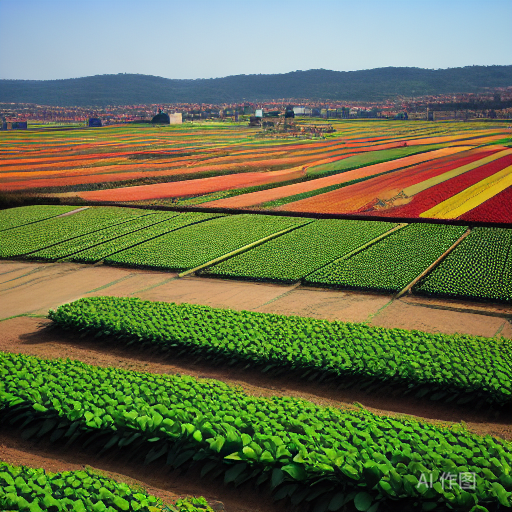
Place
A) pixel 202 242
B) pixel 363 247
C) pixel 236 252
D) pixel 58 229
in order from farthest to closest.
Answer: pixel 58 229, pixel 202 242, pixel 236 252, pixel 363 247

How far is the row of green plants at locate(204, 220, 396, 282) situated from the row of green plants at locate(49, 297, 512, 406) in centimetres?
499

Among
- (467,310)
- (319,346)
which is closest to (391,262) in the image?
(467,310)

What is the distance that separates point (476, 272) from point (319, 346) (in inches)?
356

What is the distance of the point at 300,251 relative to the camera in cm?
2348

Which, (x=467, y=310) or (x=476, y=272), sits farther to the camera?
(x=476, y=272)

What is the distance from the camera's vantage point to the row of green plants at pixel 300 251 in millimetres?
21078

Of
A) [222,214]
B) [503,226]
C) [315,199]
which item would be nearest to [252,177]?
[315,199]

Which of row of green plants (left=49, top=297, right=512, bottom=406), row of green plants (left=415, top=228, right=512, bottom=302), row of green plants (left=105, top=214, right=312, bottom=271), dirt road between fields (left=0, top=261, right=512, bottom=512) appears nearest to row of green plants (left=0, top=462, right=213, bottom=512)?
dirt road between fields (left=0, top=261, right=512, bottom=512)

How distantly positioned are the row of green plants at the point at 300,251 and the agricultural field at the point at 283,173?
4.25 metres

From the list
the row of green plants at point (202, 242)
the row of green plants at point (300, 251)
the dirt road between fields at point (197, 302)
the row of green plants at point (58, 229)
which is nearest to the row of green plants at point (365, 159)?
the row of green plants at point (202, 242)

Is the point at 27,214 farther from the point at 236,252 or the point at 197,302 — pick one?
the point at 197,302

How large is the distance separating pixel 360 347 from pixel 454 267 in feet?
29.0

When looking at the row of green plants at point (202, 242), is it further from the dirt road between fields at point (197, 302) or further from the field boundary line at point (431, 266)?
the field boundary line at point (431, 266)

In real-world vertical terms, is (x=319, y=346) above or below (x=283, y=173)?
below
